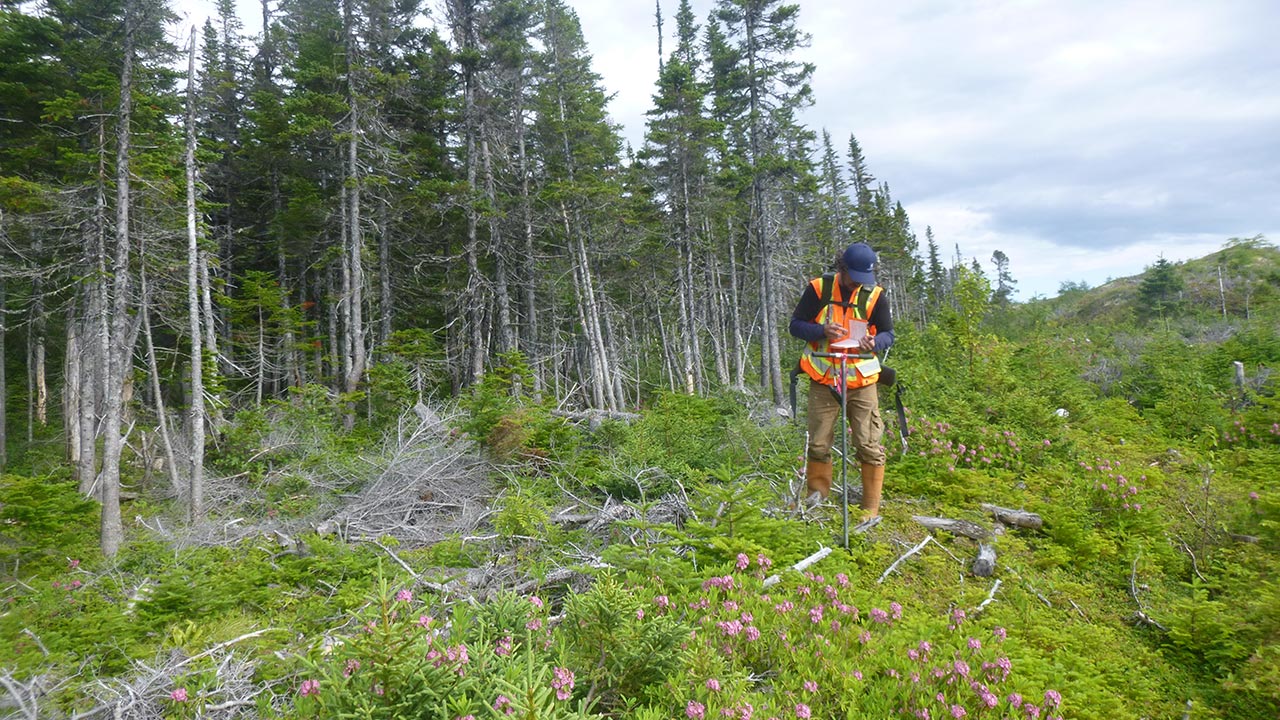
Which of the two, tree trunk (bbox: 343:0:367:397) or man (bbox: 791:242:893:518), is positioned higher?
tree trunk (bbox: 343:0:367:397)

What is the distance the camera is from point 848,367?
4.62m

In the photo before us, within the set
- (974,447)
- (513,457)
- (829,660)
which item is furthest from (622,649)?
(513,457)

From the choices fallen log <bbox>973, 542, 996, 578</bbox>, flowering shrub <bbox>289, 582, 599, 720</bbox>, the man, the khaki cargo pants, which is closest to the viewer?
flowering shrub <bbox>289, 582, 599, 720</bbox>

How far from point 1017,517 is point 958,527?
0.72 meters

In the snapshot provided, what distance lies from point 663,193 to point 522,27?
27.1 ft

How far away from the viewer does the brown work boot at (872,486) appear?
4750 millimetres

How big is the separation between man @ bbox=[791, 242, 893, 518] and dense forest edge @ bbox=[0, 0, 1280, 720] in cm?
38

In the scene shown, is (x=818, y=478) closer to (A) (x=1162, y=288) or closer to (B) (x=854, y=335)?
(B) (x=854, y=335)

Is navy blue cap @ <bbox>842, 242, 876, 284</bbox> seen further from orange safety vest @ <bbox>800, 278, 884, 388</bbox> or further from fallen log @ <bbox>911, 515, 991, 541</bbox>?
fallen log @ <bbox>911, 515, 991, 541</bbox>

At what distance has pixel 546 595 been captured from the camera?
3508 millimetres

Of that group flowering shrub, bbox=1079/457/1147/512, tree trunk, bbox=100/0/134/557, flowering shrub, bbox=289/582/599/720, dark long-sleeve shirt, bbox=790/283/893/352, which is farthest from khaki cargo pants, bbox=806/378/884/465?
tree trunk, bbox=100/0/134/557

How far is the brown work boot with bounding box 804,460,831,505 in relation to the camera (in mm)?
4918

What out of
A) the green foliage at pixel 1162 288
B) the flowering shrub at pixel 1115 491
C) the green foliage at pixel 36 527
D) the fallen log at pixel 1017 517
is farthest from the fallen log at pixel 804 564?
the green foliage at pixel 1162 288

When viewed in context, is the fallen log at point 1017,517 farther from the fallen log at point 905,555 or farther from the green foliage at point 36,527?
the green foliage at point 36,527
